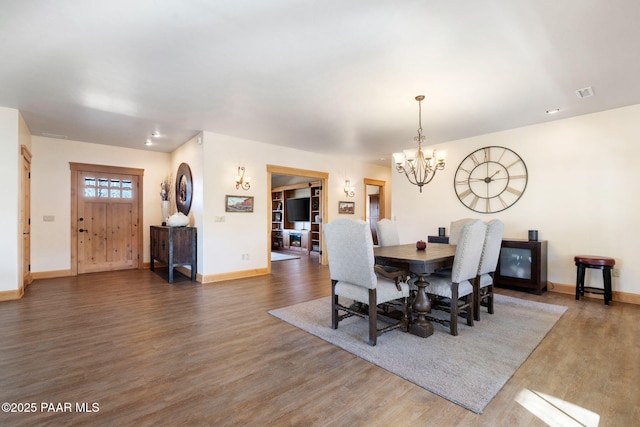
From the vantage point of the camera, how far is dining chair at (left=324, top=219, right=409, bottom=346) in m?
Answer: 2.61

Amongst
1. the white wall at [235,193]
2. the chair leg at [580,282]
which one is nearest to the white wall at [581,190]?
the chair leg at [580,282]

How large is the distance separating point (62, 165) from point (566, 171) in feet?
28.3

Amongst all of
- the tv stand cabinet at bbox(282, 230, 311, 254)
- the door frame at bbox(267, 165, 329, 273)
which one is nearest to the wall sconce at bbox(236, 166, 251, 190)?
the door frame at bbox(267, 165, 329, 273)

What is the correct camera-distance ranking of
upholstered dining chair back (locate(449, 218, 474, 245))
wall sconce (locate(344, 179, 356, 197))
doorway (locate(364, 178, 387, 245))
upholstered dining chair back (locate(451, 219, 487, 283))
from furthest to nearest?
doorway (locate(364, 178, 387, 245)), wall sconce (locate(344, 179, 356, 197)), upholstered dining chair back (locate(449, 218, 474, 245)), upholstered dining chair back (locate(451, 219, 487, 283))

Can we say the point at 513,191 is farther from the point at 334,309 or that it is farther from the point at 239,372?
the point at 239,372

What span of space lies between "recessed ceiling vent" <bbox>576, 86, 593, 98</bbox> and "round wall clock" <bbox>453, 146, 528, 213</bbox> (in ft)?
4.56

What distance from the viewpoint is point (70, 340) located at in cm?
272

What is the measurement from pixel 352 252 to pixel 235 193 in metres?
3.42

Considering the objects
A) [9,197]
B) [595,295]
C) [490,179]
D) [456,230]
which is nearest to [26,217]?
[9,197]

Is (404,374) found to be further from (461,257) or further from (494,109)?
(494,109)

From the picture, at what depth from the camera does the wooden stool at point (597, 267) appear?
3.80 m

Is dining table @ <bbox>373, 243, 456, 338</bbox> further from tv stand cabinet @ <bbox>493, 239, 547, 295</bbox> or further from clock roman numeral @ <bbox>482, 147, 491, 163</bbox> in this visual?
clock roman numeral @ <bbox>482, 147, 491, 163</bbox>

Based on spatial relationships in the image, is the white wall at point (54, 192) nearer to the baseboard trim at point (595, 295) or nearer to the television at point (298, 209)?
the television at point (298, 209)

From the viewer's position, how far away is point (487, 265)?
10.9 feet
